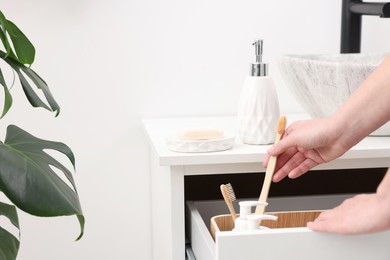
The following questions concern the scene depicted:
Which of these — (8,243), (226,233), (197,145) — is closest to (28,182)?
(8,243)

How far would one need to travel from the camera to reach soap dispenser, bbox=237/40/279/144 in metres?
1.20

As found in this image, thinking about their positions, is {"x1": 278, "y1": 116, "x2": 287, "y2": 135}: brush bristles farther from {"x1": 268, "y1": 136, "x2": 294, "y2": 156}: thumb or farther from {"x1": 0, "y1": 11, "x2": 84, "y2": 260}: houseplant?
{"x1": 0, "y1": 11, "x2": 84, "y2": 260}: houseplant

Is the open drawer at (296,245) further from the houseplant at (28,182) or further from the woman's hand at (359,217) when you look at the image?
the houseplant at (28,182)

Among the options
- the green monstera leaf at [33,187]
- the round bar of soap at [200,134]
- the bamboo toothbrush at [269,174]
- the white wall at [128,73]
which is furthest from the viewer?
the white wall at [128,73]

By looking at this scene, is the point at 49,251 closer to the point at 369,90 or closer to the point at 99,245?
the point at 99,245

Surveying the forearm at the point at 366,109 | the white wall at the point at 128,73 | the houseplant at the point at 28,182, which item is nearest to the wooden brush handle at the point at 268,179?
the forearm at the point at 366,109

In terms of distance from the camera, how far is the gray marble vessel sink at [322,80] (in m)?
1.16

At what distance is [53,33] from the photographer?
1.45 m

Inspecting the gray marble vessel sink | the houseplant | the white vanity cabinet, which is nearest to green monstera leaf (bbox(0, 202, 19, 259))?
the houseplant

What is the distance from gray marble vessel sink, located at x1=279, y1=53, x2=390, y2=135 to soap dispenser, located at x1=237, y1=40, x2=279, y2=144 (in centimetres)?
5

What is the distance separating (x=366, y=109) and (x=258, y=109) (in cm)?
23

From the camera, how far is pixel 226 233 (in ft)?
2.92

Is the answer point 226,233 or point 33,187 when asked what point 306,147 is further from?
point 33,187

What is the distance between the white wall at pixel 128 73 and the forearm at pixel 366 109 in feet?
1.69
